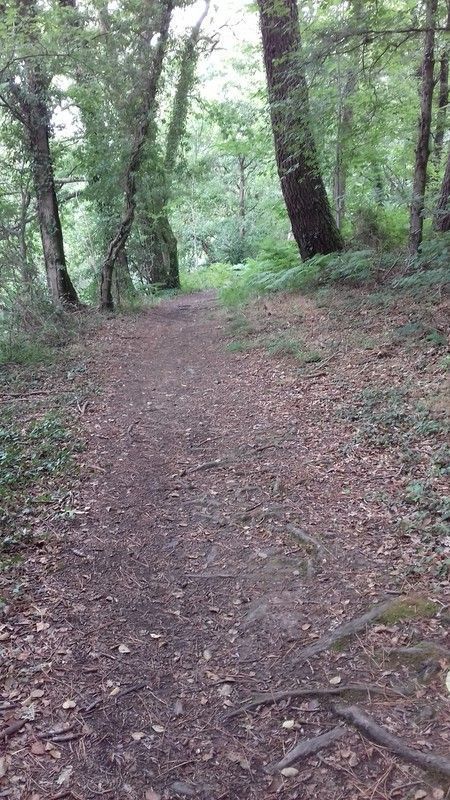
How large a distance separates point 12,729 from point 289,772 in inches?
55.4

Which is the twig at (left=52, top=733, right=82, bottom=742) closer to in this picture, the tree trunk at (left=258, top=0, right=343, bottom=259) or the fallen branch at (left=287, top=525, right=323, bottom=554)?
the fallen branch at (left=287, top=525, right=323, bottom=554)

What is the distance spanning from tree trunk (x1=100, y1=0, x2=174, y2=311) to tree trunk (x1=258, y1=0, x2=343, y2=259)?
300 centimetres

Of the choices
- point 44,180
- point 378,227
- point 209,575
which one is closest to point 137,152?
point 44,180

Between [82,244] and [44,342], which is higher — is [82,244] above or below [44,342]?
above

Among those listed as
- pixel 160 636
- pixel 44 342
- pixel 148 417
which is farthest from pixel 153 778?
pixel 44 342

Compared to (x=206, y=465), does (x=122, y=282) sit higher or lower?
higher

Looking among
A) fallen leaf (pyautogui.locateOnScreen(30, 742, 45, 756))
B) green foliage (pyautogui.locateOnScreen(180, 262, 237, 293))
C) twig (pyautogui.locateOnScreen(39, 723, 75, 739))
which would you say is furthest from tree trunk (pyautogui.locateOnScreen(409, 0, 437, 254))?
green foliage (pyautogui.locateOnScreen(180, 262, 237, 293))

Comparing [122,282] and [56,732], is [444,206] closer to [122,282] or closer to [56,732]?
[122,282]

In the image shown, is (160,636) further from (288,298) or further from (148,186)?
(148,186)

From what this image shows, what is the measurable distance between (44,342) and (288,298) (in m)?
4.83

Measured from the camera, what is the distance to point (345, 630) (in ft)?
10.6

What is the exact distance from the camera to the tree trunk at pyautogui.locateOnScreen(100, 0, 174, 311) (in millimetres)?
12578

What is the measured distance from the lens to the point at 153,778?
2549mm

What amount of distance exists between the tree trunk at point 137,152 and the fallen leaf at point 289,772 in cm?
1198
